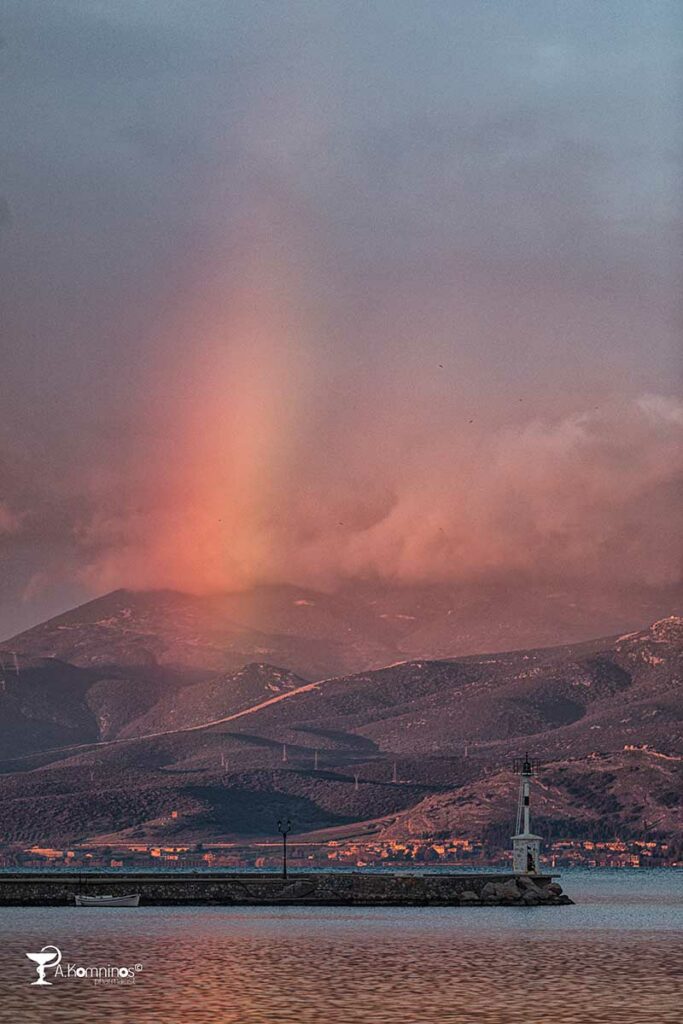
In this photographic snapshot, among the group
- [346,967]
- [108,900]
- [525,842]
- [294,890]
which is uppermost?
[525,842]

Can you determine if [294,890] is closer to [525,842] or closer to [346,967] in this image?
[525,842]

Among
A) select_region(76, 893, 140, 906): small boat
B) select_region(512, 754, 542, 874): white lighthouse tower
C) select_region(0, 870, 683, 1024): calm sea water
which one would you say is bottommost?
select_region(0, 870, 683, 1024): calm sea water

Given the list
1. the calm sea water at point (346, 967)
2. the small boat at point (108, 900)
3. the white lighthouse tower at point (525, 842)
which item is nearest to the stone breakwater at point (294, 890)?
the small boat at point (108, 900)

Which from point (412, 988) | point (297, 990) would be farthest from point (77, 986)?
point (412, 988)

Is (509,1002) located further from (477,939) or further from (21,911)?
(21,911)

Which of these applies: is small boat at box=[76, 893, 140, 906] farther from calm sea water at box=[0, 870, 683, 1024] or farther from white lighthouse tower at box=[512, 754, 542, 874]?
white lighthouse tower at box=[512, 754, 542, 874]

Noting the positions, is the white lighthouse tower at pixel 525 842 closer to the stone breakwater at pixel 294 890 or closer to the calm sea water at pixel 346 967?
the stone breakwater at pixel 294 890

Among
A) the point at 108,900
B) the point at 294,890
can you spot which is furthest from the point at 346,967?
the point at 294,890

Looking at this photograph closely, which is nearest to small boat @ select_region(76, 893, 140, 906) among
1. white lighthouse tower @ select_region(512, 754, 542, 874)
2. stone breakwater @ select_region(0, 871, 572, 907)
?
stone breakwater @ select_region(0, 871, 572, 907)
